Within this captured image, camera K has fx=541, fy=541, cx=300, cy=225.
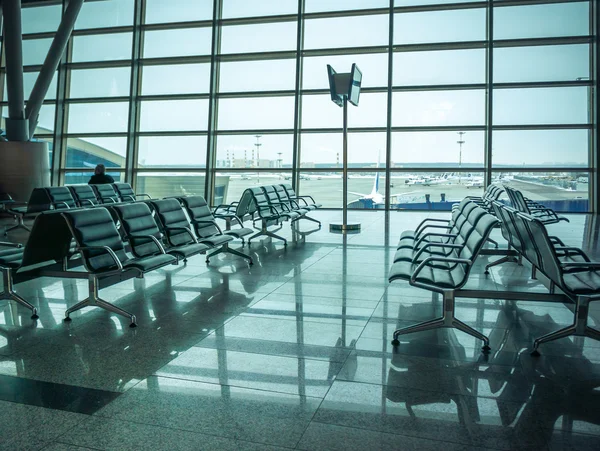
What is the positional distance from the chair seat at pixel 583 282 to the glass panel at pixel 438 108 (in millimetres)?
8485

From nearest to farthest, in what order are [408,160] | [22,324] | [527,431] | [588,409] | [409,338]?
1. [527,431]
2. [588,409]
3. [409,338]
4. [22,324]
5. [408,160]

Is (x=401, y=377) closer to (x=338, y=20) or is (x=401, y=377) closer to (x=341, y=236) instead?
(x=341, y=236)

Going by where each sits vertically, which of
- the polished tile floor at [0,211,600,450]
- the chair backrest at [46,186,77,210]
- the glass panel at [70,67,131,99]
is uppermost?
the glass panel at [70,67,131,99]

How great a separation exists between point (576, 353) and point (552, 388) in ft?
2.03

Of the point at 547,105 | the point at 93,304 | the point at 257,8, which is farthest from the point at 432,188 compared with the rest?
the point at 93,304

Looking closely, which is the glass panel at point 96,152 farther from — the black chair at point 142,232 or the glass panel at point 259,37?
the black chair at point 142,232

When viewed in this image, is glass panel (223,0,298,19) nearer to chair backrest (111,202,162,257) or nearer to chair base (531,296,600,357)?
chair backrest (111,202,162,257)

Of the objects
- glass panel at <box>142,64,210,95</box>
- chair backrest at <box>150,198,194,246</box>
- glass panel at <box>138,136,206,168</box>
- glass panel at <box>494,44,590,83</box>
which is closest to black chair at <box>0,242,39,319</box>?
chair backrest at <box>150,198,194,246</box>

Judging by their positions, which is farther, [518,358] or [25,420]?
[518,358]

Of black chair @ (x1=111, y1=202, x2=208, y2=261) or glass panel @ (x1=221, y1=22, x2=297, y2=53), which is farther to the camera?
glass panel @ (x1=221, y1=22, x2=297, y2=53)

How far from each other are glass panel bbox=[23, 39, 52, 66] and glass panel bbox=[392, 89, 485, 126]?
8.96 metres

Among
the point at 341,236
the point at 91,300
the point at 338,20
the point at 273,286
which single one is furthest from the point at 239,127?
the point at 91,300

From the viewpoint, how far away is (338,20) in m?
11.9

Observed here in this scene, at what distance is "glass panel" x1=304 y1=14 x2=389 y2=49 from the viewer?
11.8 metres
